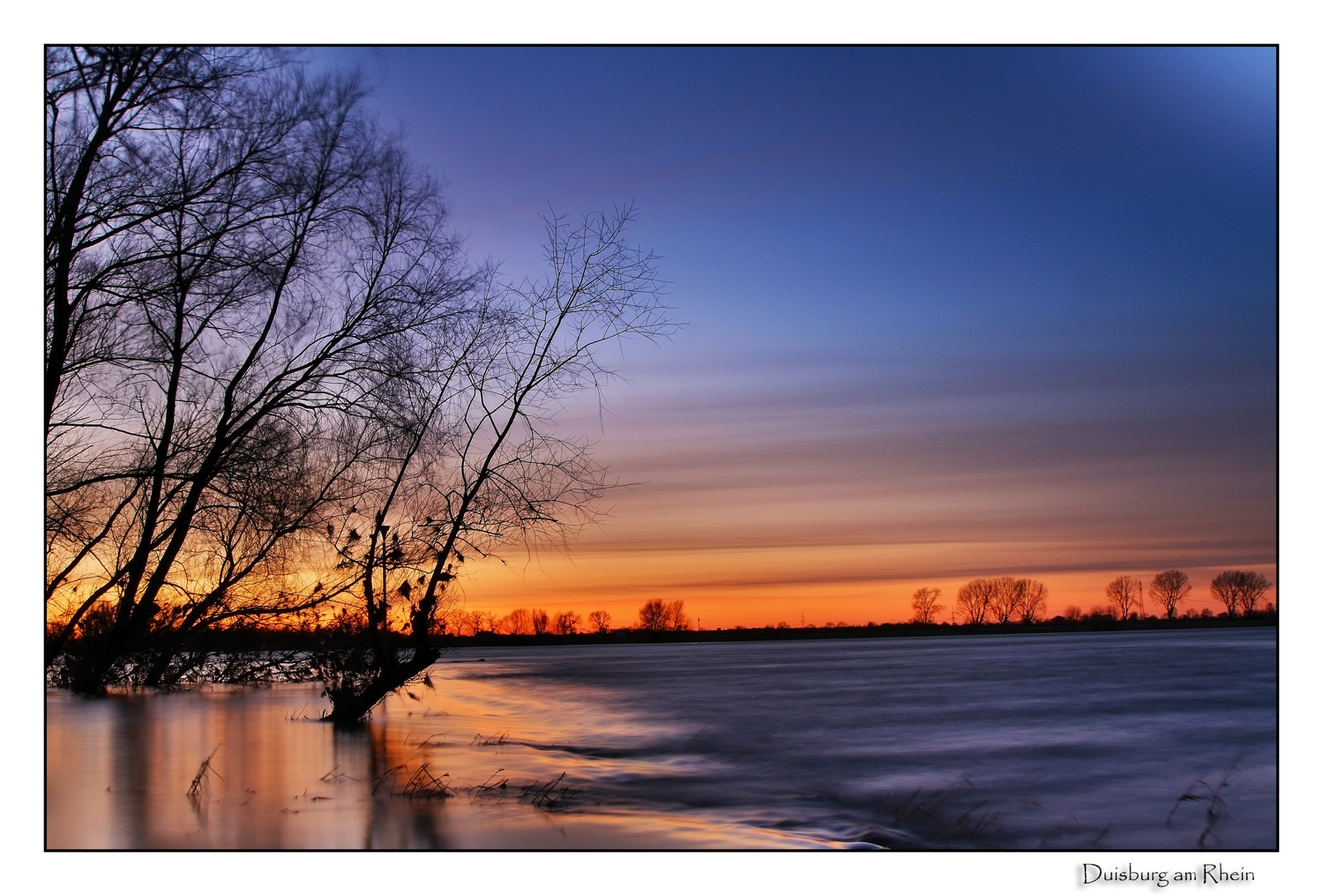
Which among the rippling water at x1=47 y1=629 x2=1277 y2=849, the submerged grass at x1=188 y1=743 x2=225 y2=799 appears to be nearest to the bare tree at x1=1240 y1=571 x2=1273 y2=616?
the rippling water at x1=47 y1=629 x2=1277 y2=849

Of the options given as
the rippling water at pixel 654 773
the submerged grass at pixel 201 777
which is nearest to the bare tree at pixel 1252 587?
the rippling water at pixel 654 773

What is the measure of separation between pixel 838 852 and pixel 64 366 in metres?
6.76

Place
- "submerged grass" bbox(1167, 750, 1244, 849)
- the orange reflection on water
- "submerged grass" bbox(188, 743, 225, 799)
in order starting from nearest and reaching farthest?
the orange reflection on water < "submerged grass" bbox(188, 743, 225, 799) < "submerged grass" bbox(1167, 750, 1244, 849)

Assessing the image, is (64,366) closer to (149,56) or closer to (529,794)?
(149,56)

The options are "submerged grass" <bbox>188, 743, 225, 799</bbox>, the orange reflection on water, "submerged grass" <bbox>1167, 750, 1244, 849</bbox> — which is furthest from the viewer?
"submerged grass" <bbox>1167, 750, 1244, 849</bbox>

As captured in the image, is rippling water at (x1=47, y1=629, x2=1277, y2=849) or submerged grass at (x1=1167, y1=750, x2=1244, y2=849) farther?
submerged grass at (x1=1167, y1=750, x2=1244, y2=849)

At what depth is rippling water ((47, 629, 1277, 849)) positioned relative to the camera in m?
5.95

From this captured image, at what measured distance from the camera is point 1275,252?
19.7ft

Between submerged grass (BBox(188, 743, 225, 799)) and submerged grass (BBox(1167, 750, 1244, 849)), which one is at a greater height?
submerged grass (BBox(188, 743, 225, 799))

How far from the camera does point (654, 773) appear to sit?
9.73m

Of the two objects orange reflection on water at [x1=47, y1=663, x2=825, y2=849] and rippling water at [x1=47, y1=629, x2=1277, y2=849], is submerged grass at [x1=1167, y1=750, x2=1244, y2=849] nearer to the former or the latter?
rippling water at [x1=47, y1=629, x2=1277, y2=849]

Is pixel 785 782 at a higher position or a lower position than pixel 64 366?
lower

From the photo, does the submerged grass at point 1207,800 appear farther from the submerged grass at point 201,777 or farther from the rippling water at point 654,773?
the submerged grass at point 201,777
